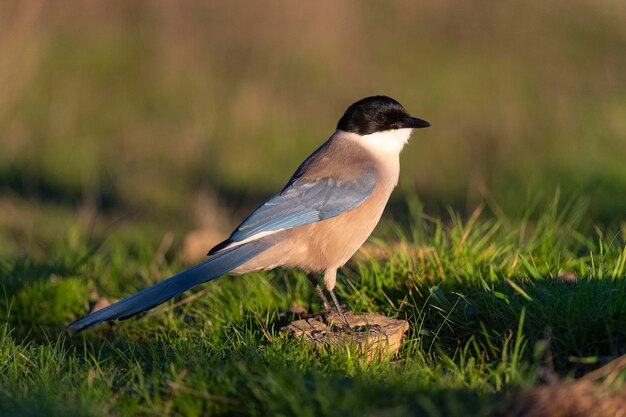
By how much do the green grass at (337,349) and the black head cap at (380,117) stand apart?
67 cm

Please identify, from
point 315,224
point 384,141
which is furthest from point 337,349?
point 384,141

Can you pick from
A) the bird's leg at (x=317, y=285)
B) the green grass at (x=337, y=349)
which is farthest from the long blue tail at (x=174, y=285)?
the bird's leg at (x=317, y=285)

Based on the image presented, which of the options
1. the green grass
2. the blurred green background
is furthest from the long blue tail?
the blurred green background

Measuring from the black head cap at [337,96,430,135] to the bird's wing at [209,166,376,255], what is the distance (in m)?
0.36

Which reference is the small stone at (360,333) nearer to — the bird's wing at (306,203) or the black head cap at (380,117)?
the bird's wing at (306,203)

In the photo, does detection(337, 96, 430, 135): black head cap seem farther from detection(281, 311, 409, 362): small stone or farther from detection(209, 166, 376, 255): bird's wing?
detection(281, 311, 409, 362): small stone

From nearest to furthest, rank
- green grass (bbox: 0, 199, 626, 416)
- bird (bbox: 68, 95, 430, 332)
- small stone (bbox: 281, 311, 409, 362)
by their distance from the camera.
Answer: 1. green grass (bbox: 0, 199, 626, 416)
2. small stone (bbox: 281, 311, 409, 362)
3. bird (bbox: 68, 95, 430, 332)

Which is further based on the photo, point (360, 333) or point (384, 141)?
point (384, 141)

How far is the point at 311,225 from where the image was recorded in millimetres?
4859

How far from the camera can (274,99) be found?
11.2 metres

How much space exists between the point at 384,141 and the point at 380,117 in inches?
5.3

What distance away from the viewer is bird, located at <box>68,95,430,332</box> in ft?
15.1

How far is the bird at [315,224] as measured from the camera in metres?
4.61

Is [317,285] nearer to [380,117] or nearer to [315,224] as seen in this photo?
[315,224]
